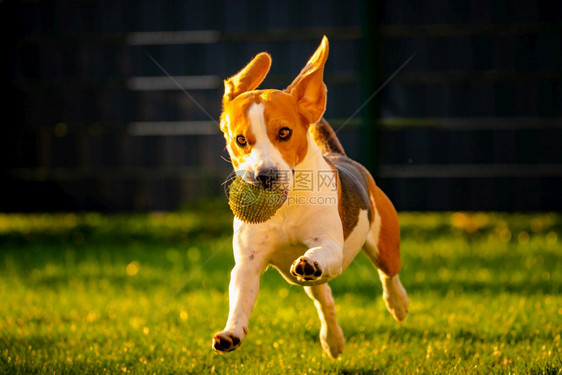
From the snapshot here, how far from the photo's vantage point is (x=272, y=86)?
8.17 m

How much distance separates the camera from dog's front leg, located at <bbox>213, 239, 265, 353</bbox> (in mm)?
2678

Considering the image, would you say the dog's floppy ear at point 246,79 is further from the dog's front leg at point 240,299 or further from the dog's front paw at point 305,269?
the dog's front paw at point 305,269

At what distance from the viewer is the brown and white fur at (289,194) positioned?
9.14 feet

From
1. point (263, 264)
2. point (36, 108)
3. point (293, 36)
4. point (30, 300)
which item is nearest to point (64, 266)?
point (30, 300)

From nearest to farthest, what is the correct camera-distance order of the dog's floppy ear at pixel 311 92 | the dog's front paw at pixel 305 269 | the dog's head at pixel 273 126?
the dog's front paw at pixel 305 269 → the dog's head at pixel 273 126 → the dog's floppy ear at pixel 311 92

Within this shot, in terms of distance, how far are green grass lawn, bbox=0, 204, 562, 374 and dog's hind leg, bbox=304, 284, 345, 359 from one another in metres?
0.08

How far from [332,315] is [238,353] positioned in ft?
1.90

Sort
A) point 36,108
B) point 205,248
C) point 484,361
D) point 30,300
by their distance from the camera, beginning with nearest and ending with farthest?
point 484,361, point 30,300, point 205,248, point 36,108

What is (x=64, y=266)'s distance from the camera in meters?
6.59

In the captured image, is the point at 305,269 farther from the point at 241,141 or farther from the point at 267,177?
the point at 241,141

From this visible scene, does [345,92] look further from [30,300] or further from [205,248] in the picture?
[30,300]

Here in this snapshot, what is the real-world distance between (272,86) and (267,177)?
553 centimetres

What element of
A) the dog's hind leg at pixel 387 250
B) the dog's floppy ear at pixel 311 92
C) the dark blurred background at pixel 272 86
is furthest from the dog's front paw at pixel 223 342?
the dark blurred background at pixel 272 86

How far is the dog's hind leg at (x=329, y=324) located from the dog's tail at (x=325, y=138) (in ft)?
2.14
